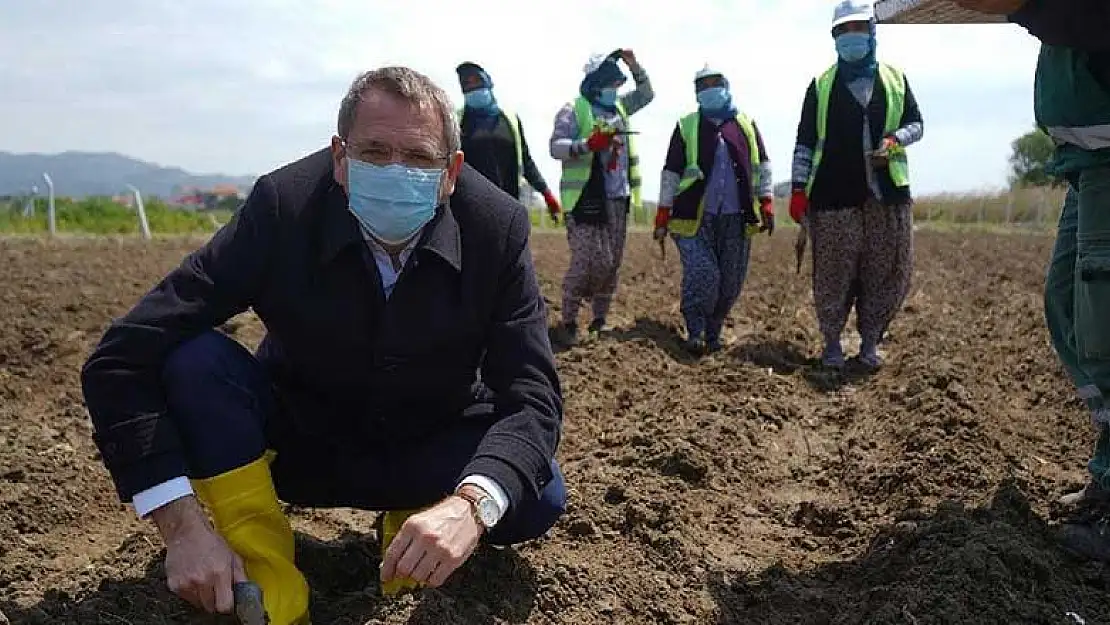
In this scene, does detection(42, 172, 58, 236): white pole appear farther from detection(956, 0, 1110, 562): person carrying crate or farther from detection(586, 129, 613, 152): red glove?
detection(956, 0, 1110, 562): person carrying crate

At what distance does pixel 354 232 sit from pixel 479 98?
3.97 m

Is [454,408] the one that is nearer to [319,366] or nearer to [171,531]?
[319,366]

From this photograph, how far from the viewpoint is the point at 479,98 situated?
611 cm

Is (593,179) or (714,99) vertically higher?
(714,99)

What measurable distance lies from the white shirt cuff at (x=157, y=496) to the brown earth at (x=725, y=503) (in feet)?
1.07

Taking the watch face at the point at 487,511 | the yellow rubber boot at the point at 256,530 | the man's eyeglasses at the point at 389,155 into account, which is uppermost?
the man's eyeglasses at the point at 389,155

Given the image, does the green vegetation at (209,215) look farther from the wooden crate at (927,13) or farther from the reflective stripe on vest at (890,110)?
the wooden crate at (927,13)

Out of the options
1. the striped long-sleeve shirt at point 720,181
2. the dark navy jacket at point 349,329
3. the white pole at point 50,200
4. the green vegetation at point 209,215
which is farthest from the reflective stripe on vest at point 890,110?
the white pole at point 50,200

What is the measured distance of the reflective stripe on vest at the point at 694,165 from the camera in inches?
230

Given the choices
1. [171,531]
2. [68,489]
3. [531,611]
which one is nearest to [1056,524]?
[531,611]

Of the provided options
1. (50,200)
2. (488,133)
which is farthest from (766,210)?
(50,200)

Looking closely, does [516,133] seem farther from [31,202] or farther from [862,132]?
[31,202]

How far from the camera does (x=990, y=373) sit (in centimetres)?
477

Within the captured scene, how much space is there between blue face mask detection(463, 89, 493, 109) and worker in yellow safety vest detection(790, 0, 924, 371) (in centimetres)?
195
